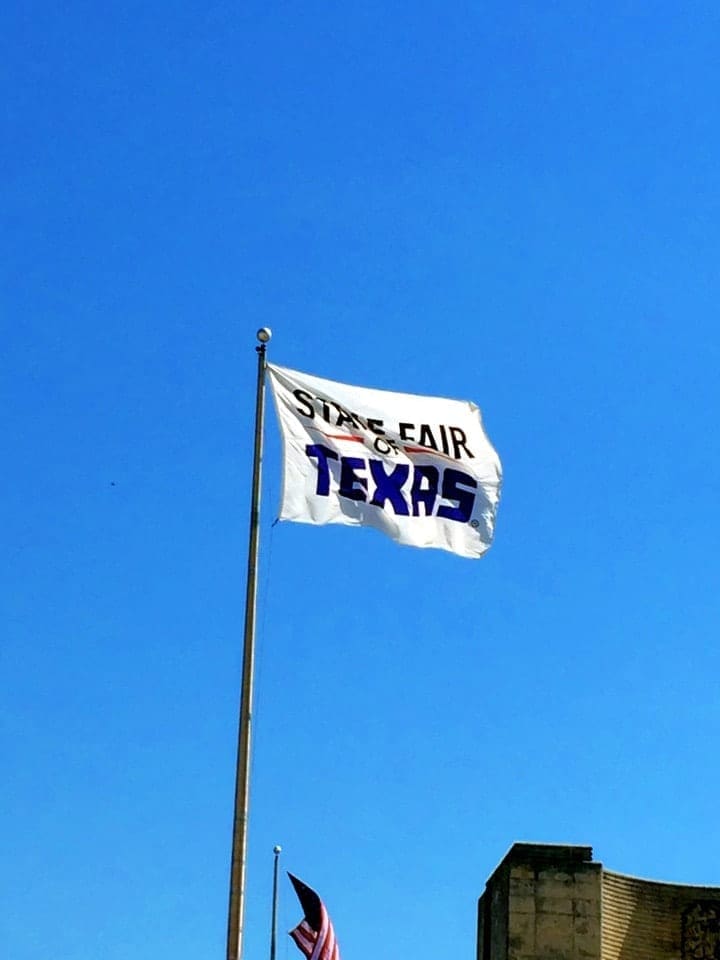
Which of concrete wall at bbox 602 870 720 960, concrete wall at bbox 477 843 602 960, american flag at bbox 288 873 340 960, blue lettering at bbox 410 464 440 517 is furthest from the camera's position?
american flag at bbox 288 873 340 960

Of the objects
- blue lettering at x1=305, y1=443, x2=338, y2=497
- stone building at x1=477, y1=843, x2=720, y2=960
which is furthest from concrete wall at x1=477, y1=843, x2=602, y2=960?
blue lettering at x1=305, y1=443, x2=338, y2=497

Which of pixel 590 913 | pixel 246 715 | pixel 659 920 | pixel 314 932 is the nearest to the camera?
pixel 246 715

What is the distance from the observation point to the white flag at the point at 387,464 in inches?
863

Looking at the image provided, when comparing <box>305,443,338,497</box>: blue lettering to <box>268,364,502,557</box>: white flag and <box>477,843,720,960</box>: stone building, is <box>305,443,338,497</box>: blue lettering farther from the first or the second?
<box>477,843,720,960</box>: stone building

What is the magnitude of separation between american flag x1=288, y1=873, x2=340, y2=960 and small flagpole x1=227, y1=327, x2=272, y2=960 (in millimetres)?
20162

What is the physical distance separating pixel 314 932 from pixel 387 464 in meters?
21.0

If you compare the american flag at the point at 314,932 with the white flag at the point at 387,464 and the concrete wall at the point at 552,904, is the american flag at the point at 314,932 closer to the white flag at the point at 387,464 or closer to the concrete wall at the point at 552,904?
the concrete wall at the point at 552,904

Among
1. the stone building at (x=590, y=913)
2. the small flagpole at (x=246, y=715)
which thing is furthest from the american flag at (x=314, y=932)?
the small flagpole at (x=246, y=715)

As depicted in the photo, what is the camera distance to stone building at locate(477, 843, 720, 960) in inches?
1278

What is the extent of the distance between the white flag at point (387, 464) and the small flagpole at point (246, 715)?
1.05ft

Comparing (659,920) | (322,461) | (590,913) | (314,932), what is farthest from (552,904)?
(322,461)

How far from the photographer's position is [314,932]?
4041 cm

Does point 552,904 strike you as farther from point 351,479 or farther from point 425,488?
point 351,479

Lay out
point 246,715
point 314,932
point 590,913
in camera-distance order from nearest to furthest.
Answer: point 246,715
point 590,913
point 314,932
